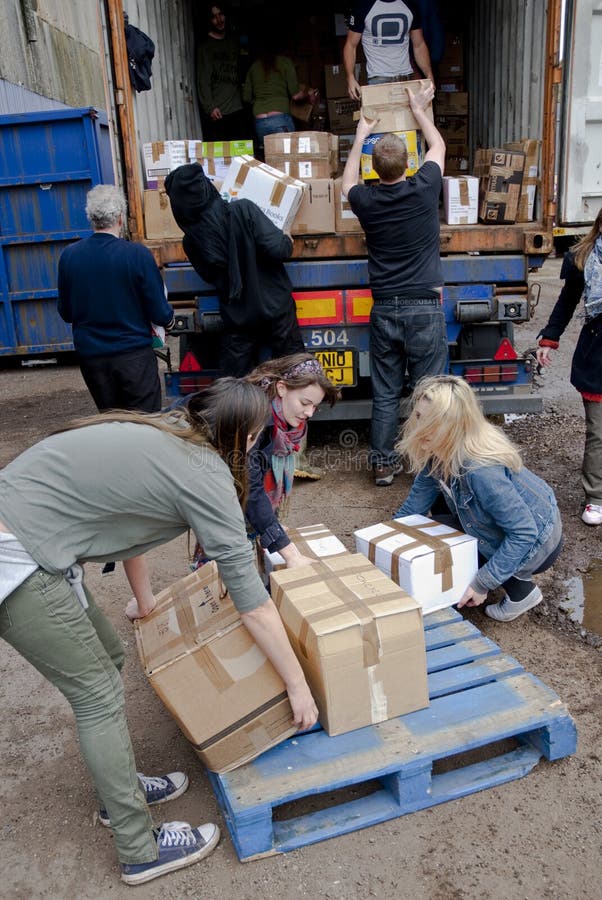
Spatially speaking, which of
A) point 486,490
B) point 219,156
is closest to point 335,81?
point 219,156

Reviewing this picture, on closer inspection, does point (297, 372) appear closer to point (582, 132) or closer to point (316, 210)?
point (316, 210)

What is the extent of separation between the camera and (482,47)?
6.36m

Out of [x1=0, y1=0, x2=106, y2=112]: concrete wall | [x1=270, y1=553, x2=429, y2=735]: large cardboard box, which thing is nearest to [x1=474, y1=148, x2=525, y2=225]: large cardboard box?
[x1=270, y1=553, x2=429, y2=735]: large cardboard box

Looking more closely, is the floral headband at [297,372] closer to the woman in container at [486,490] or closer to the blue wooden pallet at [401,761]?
the woman in container at [486,490]

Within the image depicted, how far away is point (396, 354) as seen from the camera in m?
4.74

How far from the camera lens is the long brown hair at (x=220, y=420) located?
195cm

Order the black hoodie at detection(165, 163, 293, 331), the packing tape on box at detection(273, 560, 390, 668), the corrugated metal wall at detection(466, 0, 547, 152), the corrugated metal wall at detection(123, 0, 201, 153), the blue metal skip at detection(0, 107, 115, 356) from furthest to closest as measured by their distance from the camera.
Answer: the blue metal skip at detection(0, 107, 115, 356)
the corrugated metal wall at detection(123, 0, 201, 153)
the corrugated metal wall at detection(466, 0, 547, 152)
the black hoodie at detection(165, 163, 293, 331)
the packing tape on box at detection(273, 560, 390, 668)

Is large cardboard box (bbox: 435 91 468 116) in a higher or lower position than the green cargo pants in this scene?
higher

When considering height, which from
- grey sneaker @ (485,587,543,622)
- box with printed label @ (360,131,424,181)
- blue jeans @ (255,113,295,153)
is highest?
blue jeans @ (255,113,295,153)

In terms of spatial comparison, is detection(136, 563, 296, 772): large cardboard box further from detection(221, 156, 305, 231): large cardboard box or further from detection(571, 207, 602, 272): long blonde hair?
detection(221, 156, 305, 231): large cardboard box

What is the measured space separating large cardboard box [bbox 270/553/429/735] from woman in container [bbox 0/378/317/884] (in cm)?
25

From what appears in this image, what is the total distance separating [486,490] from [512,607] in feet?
2.03

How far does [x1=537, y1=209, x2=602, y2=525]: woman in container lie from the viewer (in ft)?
12.9

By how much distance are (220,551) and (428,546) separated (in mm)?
1344
